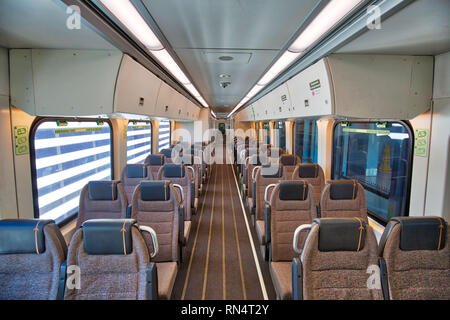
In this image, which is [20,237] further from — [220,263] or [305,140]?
[305,140]

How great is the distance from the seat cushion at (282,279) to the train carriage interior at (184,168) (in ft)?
0.07

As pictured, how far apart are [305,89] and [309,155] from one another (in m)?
4.07

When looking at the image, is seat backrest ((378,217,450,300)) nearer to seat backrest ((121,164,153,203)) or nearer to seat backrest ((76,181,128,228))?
seat backrest ((76,181,128,228))

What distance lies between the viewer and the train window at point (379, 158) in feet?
11.7

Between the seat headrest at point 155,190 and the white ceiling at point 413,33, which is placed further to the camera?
the seat headrest at point 155,190

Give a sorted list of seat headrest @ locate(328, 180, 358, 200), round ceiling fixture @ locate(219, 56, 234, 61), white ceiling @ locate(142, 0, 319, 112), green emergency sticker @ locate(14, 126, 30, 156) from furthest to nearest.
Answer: round ceiling fixture @ locate(219, 56, 234, 61) < seat headrest @ locate(328, 180, 358, 200) < green emergency sticker @ locate(14, 126, 30, 156) < white ceiling @ locate(142, 0, 319, 112)

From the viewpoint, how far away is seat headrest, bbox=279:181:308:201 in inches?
127

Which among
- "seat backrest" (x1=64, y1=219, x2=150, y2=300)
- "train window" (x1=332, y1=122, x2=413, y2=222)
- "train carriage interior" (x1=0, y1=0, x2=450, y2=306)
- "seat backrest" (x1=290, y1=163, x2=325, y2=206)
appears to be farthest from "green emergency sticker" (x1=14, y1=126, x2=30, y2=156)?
"train window" (x1=332, y1=122, x2=413, y2=222)

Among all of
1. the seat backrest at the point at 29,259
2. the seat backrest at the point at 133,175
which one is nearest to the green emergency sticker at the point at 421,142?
the seat backrest at the point at 29,259

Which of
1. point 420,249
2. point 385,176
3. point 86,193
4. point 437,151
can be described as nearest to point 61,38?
point 86,193

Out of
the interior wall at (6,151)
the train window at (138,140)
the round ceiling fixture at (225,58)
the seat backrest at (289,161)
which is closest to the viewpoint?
the interior wall at (6,151)

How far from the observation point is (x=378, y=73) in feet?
9.57

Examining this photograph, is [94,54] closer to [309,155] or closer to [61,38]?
[61,38]

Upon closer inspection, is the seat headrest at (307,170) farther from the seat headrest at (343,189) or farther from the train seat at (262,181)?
the seat headrest at (343,189)
